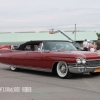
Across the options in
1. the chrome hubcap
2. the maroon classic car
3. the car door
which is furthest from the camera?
the car door

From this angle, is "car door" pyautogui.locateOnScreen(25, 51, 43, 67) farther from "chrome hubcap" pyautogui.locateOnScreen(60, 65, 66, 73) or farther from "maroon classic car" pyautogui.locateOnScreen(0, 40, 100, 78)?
"chrome hubcap" pyautogui.locateOnScreen(60, 65, 66, 73)

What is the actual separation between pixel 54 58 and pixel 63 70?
550 millimetres

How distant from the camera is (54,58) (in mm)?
9266

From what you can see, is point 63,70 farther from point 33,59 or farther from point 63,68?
point 33,59

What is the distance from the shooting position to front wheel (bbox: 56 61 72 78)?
8970 millimetres

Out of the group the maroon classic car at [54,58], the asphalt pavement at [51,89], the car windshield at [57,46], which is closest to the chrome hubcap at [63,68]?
the maroon classic car at [54,58]

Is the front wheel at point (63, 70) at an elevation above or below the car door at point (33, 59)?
below

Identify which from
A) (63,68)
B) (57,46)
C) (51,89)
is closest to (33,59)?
(57,46)

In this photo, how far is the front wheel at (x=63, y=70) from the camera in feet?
29.4

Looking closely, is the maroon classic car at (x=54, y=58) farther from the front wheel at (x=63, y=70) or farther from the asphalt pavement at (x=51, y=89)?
the asphalt pavement at (x=51, y=89)

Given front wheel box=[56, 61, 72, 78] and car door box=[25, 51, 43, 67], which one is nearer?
front wheel box=[56, 61, 72, 78]

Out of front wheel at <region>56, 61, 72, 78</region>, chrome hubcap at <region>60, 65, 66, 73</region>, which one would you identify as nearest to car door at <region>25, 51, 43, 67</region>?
front wheel at <region>56, 61, 72, 78</region>

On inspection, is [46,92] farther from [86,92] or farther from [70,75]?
[70,75]

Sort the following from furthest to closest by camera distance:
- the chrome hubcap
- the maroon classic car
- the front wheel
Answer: the chrome hubcap → the front wheel → the maroon classic car
